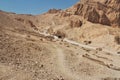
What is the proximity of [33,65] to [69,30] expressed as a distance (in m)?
59.3

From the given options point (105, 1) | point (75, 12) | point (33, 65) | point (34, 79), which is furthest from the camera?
point (105, 1)

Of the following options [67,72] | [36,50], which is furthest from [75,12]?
[67,72]

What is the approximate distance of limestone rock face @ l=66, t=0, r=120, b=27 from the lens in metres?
85.1

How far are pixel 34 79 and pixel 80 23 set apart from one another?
65.0 m

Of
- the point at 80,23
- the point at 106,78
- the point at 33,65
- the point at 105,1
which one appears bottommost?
the point at 106,78

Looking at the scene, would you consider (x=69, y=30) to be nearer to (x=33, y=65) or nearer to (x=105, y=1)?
(x=105, y=1)

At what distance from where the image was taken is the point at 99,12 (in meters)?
87.9

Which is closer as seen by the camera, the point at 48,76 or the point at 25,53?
the point at 48,76

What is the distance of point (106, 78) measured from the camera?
22.6 m

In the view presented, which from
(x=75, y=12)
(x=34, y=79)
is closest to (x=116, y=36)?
(x=75, y=12)

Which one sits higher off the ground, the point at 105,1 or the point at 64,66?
the point at 105,1

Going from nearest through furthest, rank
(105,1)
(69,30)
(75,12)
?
(69,30), (75,12), (105,1)

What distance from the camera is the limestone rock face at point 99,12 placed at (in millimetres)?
85062

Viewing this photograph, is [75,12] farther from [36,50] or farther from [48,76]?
[48,76]
